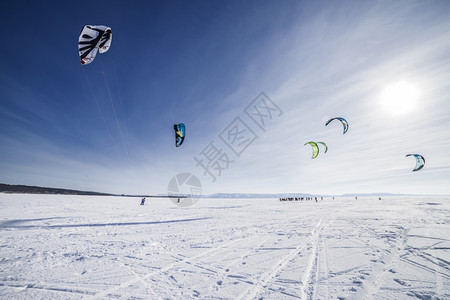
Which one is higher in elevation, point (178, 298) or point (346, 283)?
point (346, 283)

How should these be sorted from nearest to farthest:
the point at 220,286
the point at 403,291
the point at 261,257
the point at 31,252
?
the point at 403,291, the point at 220,286, the point at 261,257, the point at 31,252

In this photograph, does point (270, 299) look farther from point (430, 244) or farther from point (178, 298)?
point (430, 244)

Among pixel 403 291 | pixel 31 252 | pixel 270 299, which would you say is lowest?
pixel 31 252

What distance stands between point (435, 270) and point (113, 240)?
9321mm

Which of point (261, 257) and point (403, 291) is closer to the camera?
point (403, 291)

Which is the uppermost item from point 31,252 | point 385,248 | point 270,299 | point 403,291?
point 385,248

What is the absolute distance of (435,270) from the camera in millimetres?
4008

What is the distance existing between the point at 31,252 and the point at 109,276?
3545 mm

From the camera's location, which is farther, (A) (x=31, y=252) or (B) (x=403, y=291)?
(A) (x=31, y=252)

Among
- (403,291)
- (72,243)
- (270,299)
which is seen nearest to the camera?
(270,299)

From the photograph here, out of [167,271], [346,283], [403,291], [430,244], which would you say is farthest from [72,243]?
Result: [430,244]

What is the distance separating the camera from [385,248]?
221 inches

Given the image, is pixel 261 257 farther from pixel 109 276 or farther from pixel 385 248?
pixel 385 248

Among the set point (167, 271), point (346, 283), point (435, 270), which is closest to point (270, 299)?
point (346, 283)
